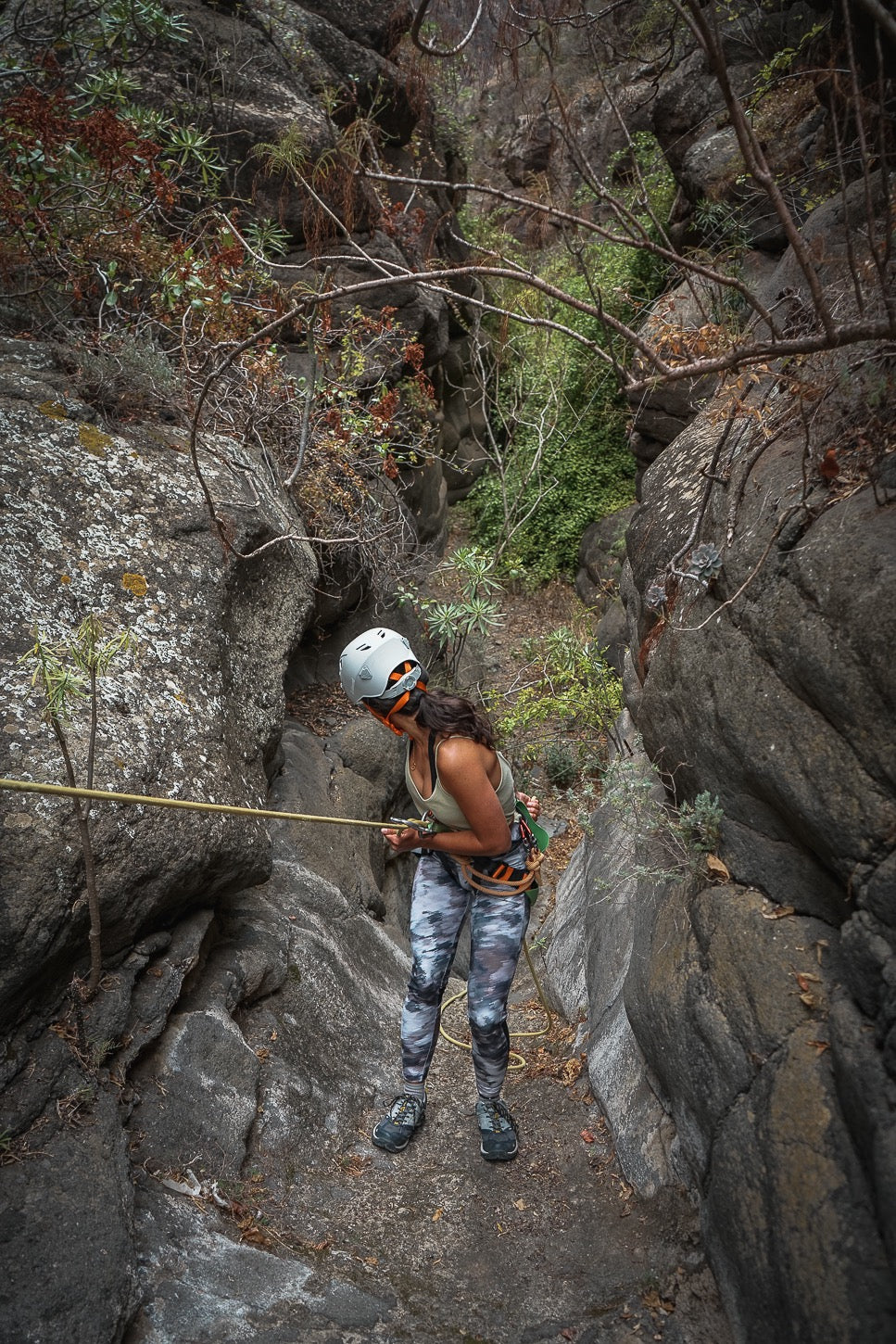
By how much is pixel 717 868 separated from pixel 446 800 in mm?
1126

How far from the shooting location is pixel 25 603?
13.0 feet

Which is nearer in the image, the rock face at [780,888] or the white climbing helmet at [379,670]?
the rock face at [780,888]

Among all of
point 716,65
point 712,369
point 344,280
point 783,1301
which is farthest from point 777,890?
point 344,280

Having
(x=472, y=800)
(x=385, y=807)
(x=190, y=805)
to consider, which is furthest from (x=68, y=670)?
(x=385, y=807)

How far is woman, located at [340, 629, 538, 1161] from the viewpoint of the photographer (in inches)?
134

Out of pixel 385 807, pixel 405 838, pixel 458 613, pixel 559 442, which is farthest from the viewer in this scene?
pixel 559 442

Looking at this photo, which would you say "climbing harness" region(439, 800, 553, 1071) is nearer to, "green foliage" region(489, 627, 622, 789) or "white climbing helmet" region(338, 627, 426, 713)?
"white climbing helmet" region(338, 627, 426, 713)

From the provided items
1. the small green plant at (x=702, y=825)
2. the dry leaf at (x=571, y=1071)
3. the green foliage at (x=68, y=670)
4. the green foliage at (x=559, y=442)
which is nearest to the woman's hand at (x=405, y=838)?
the small green plant at (x=702, y=825)

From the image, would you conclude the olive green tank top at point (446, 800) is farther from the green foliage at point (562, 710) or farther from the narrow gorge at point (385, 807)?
the green foliage at point (562, 710)

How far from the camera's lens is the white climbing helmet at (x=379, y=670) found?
340 cm

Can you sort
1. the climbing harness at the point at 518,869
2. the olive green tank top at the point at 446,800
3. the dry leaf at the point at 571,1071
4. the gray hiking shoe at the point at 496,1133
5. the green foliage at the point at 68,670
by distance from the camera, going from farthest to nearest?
the dry leaf at the point at 571,1071, the gray hiking shoe at the point at 496,1133, the climbing harness at the point at 518,869, the olive green tank top at the point at 446,800, the green foliage at the point at 68,670

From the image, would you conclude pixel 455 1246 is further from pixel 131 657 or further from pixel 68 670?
pixel 131 657

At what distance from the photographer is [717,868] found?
11.0ft

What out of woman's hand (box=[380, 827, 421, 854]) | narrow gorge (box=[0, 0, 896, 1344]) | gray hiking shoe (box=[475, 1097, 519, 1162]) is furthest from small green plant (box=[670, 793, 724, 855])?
gray hiking shoe (box=[475, 1097, 519, 1162])
